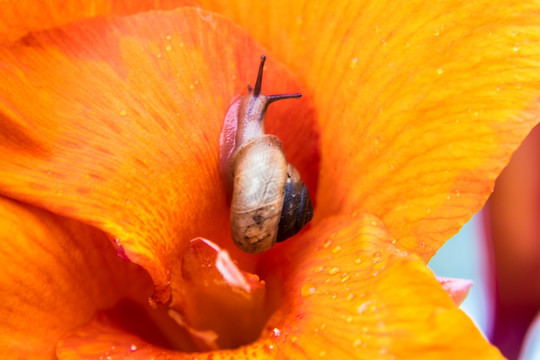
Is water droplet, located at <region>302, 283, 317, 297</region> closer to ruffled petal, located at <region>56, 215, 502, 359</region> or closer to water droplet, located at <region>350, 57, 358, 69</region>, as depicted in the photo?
ruffled petal, located at <region>56, 215, 502, 359</region>

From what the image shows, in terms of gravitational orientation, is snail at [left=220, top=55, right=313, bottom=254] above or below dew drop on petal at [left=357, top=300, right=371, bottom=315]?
above

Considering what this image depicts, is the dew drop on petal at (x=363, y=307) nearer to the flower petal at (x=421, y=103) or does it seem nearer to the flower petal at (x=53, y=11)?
the flower petal at (x=421, y=103)

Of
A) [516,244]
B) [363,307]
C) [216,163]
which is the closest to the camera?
[363,307]

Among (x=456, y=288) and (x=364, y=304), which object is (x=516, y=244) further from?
(x=364, y=304)

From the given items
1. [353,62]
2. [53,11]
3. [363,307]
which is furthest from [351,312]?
[53,11]

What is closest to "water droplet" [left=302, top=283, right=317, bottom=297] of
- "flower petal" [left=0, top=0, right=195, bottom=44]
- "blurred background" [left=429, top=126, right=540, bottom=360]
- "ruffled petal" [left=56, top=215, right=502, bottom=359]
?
"ruffled petal" [left=56, top=215, right=502, bottom=359]

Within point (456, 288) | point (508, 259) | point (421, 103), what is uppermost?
point (421, 103)

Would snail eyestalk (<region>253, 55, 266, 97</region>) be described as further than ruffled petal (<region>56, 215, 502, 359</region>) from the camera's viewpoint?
Yes
